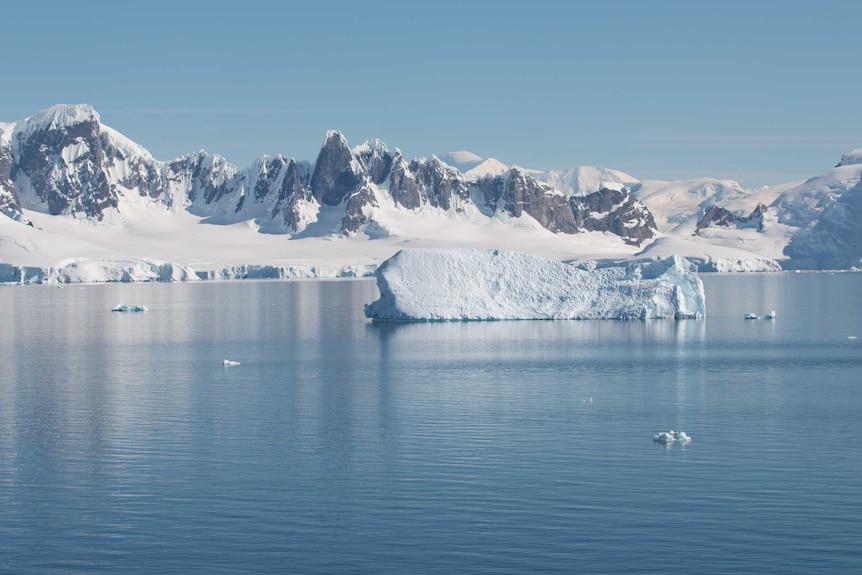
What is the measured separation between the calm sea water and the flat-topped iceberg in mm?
10956

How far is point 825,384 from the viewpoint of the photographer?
121 feet

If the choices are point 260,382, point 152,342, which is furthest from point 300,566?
point 152,342

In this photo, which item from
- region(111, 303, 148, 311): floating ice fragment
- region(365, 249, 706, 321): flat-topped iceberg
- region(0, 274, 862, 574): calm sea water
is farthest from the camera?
region(111, 303, 148, 311): floating ice fragment

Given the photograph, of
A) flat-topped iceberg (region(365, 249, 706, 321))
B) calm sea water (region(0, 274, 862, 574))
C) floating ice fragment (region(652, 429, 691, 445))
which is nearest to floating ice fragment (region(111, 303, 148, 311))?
flat-topped iceberg (region(365, 249, 706, 321))

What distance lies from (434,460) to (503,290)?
3687 cm

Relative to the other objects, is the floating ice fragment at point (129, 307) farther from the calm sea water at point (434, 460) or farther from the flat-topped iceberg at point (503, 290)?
the calm sea water at point (434, 460)

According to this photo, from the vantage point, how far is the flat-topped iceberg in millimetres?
60875

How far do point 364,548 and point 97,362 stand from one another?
1181 inches

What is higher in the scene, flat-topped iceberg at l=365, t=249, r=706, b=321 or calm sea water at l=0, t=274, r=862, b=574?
flat-topped iceberg at l=365, t=249, r=706, b=321

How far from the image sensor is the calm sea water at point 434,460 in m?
18.7

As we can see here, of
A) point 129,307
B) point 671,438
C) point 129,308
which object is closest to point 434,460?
point 671,438

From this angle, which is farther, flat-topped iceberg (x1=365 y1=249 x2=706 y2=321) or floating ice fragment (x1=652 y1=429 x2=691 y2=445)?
flat-topped iceberg (x1=365 y1=249 x2=706 y2=321)

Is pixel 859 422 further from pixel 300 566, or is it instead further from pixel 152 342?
pixel 152 342

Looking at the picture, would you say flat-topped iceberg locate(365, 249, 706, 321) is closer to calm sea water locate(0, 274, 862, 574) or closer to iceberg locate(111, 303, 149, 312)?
calm sea water locate(0, 274, 862, 574)
